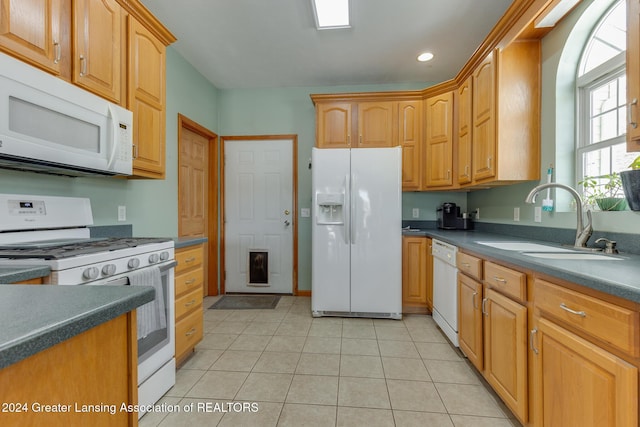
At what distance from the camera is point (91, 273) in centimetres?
123

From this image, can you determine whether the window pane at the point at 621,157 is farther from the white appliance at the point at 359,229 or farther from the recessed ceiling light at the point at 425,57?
the recessed ceiling light at the point at 425,57

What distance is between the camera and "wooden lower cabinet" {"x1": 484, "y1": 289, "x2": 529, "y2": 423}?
1335 mm

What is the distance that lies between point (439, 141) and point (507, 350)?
2.17 metres

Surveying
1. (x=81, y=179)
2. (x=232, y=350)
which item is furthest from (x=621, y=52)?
(x=81, y=179)

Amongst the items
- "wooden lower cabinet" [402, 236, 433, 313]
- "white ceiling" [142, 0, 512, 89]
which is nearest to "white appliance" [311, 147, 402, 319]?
"wooden lower cabinet" [402, 236, 433, 313]

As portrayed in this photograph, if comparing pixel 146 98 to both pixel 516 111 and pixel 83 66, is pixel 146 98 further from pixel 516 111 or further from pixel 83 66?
pixel 516 111

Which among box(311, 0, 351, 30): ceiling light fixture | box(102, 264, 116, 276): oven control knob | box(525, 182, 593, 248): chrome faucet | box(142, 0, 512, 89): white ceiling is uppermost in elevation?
box(142, 0, 512, 89): white ceiling

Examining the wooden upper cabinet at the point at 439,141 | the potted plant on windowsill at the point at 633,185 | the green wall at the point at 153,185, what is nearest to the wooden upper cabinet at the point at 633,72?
the potted plant on windowsill at the point at 633,185

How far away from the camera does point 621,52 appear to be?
1.65 m

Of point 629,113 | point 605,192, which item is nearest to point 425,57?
point 605,192

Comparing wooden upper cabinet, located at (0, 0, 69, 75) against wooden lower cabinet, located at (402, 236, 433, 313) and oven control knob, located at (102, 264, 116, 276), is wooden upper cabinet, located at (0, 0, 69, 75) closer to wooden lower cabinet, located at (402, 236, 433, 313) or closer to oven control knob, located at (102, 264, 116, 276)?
oven control knob, located at (102, 264, 116, 276)

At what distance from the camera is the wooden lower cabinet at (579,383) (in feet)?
2.81

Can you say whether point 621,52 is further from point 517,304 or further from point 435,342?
point 435,342

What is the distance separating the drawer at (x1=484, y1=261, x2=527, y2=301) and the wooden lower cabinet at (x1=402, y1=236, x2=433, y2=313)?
4.04ft
